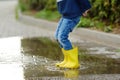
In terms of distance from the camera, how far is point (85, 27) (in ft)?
42.0

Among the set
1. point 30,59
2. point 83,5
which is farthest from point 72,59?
point 30,59

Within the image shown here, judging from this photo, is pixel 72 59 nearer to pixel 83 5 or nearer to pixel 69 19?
pixel 69 19

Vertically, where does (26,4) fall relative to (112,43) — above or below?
below

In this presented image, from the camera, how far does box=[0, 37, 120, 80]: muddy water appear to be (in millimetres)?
6965

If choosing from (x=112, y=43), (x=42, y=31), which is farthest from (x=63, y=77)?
(x=42, y=31)

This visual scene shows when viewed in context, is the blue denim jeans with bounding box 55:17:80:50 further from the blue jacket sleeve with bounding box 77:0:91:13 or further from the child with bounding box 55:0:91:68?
the blue jacket sleeve with bounding box 77:0:91:13

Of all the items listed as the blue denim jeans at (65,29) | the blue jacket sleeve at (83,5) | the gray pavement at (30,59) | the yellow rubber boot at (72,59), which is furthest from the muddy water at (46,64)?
the blue jacket sleeve at (83,5)

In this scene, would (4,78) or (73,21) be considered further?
(73,21)

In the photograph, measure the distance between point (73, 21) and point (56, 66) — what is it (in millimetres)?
861

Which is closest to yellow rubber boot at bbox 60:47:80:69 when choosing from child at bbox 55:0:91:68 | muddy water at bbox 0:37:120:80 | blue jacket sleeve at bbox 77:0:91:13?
child at bbox 55:0:91:68

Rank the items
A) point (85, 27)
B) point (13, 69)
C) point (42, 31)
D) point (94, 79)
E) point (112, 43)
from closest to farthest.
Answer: point (94, 79)
point (13, 69)
point (112, 43)
point (85, 27)
point (42, 31)

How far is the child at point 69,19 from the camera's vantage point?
24.7ft

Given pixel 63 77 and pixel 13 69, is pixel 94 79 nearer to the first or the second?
pixel 63 77

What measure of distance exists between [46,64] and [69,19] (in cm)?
101
